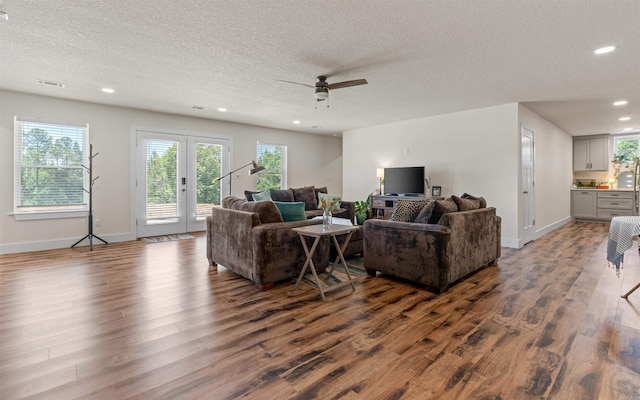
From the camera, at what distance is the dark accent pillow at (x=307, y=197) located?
6.71m

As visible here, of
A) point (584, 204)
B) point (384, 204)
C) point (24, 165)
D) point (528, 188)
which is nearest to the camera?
point (24, 165)

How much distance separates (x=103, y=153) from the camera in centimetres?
565

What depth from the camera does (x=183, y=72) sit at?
3.87m

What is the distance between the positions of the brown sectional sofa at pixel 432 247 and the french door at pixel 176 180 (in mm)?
4492

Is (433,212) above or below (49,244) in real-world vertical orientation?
above

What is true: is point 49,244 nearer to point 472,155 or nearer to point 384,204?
point 384,204

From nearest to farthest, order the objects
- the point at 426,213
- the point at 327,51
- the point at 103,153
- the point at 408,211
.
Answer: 1. the point at 327,51
2. the point at 426,213
3. the point at 408,211
4. the point at 103,153

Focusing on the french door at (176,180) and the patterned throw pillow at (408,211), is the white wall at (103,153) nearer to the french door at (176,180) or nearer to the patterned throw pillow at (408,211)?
the french door at (176,180)

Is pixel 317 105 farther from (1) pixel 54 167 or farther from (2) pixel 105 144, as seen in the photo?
(1) pixel 54 167

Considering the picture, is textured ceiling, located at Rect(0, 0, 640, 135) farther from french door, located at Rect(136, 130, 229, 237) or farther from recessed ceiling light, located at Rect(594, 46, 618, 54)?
french door, located at Rect(136, 130, 229, 237)

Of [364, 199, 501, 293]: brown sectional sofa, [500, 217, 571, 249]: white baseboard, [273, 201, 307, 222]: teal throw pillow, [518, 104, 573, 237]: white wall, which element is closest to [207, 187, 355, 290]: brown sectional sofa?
[273, 201, 307, 222]: teal throw pillow

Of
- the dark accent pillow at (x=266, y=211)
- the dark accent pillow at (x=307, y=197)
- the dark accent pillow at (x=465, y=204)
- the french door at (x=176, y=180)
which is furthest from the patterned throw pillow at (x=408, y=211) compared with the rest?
the french door at (x=176, y=180)

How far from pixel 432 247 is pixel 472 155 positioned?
350 cm

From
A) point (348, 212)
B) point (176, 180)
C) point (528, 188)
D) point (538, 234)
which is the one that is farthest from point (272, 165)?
point (538, 234)
